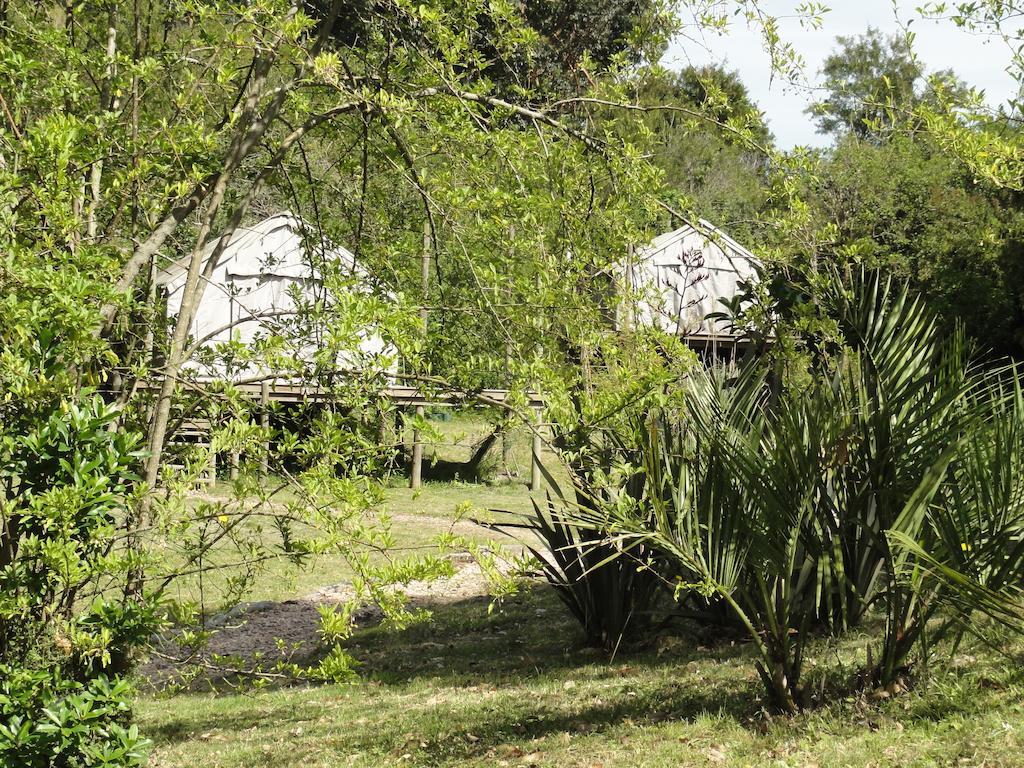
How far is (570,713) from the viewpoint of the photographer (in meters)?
5.96

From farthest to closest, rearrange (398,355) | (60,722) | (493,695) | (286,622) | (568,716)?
(286,622)
(493,695)
(568,716)
(398,355)
(60,722)

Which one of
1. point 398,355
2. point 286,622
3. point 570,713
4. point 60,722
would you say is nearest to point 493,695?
point 570,713

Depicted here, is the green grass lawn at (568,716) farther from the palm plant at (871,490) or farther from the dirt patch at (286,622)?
the dirt patch at (286,622)

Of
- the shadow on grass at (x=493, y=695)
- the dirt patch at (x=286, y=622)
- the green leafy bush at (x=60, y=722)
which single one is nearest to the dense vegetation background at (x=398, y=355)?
the green leafy bush at (x=60, y=722)

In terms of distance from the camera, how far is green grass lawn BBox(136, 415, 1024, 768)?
461cm

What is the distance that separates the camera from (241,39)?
4.16 meters

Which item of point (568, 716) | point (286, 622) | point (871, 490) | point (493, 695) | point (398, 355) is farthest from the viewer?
point (286, 622)

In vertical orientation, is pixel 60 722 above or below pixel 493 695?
above

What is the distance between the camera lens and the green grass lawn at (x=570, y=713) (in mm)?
4609

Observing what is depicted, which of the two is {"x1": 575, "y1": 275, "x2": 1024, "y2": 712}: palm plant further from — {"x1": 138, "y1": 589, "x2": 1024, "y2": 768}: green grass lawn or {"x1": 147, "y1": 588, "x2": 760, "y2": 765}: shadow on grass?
{"x1": 147, "y1": 588, "x2": 760, "y2": 765}: shadow on grass

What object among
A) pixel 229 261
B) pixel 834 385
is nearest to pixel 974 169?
pixel 834 385

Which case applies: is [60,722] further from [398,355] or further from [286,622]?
[286,622]

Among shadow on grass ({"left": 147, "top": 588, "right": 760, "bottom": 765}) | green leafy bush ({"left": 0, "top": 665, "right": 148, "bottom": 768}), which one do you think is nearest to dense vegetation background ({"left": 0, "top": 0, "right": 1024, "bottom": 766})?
green leafy bush ({"left": 0, "top": 665, "right": 148, "bottom": 768})

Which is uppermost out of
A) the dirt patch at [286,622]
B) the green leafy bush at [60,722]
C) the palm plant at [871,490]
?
the palm plant at [871,490]
